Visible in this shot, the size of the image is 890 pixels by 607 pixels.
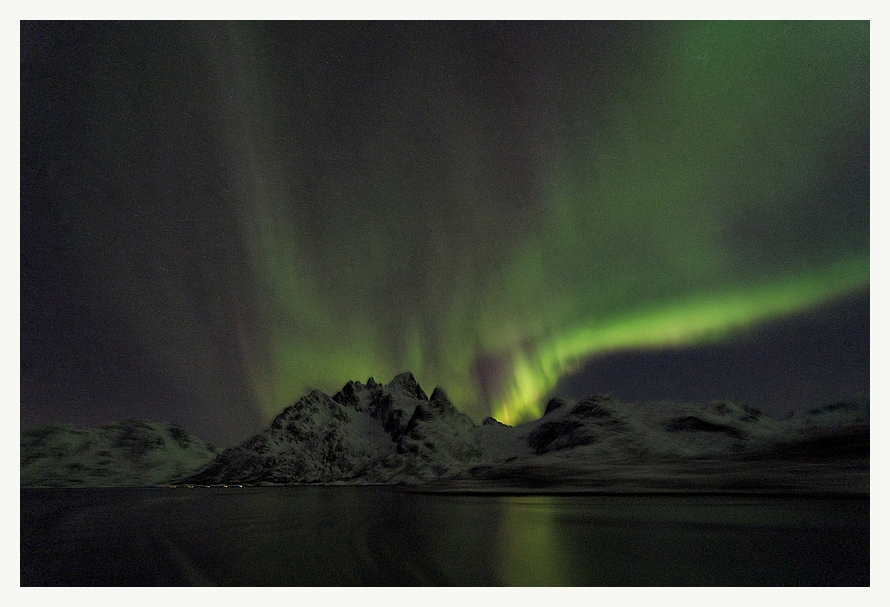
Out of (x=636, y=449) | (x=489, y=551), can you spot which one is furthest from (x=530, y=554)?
(x=636, y=449)

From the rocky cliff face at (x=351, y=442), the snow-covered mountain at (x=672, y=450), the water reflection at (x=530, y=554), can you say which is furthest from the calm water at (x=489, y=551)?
the rocky cliff face at (x=351, y=442)

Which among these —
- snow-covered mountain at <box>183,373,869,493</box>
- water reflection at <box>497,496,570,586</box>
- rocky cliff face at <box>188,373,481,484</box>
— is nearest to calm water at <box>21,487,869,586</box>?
water reflection at <box>497,496,570,586</box>

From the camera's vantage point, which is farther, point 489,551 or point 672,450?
point 672,450

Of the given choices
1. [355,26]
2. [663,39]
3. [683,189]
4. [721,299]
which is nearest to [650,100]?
[663,39]

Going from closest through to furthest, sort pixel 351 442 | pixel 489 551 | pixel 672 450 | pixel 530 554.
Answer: pixel 530 554 → pixel 489 551 → pixel 672 450 → pixel 351 442

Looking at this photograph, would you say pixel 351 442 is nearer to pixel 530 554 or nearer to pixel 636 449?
pixel 636 449

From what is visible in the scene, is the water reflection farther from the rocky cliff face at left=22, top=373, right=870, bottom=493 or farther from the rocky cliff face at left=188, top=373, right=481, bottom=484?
the rocky cliff face at left=188, top=373, right=481, bottom=484

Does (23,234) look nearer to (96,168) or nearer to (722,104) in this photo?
(96,168)

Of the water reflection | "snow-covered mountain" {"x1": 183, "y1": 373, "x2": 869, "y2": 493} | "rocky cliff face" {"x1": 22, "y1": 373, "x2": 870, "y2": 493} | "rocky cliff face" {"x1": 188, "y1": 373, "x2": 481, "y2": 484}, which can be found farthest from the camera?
"rocky cliff face" {"x1": 188, "y1": 373, "x2": 481, "y2": 484}

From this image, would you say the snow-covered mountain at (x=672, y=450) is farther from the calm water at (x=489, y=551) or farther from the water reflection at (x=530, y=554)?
the water reflection at (x=530, y=554)
